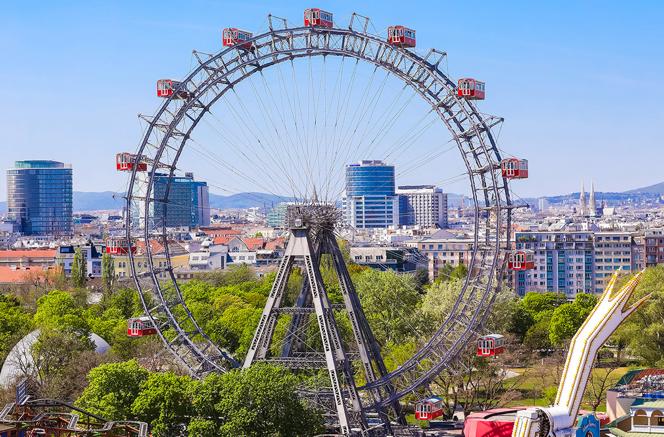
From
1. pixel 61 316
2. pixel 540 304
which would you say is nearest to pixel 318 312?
pixel 61 316

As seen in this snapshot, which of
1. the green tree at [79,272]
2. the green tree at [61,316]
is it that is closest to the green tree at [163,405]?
the green tree at [61,316]

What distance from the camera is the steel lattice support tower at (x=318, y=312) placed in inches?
2606

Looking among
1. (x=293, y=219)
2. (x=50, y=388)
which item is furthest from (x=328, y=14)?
(x=50, y=388)

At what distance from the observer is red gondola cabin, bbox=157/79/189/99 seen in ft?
237

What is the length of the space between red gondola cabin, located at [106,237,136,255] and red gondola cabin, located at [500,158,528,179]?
75.4ft

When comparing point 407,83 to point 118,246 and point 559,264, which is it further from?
point 559,264

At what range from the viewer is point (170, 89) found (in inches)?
2847

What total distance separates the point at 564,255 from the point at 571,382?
468 feet

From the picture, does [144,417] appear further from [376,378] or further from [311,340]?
[311,340]

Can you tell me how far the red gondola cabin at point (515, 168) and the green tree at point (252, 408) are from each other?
53.3 ft

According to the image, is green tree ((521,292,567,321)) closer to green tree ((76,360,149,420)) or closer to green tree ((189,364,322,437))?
green tree ((189,364,322,437))

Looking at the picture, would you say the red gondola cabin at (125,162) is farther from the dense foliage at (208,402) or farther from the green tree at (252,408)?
the green tree at (252,408)

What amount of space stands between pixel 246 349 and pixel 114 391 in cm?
2859

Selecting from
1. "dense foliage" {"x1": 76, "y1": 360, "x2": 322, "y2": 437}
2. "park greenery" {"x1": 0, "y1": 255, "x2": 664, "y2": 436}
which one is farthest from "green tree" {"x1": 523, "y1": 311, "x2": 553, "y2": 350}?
"dense foliage" {"x1": 76, "y1": 360, "x2": 322, "y2": 437}
